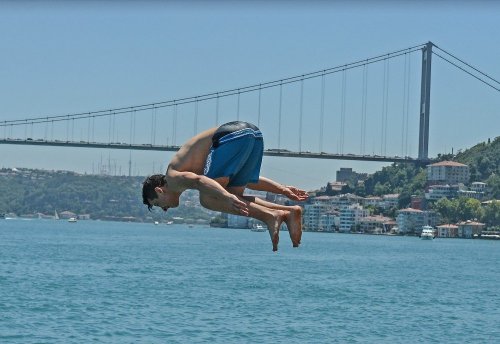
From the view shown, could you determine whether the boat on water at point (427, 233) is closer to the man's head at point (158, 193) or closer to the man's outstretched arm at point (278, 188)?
the man's outstretched arm at point (278, 188)

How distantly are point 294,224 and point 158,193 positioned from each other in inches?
33.0

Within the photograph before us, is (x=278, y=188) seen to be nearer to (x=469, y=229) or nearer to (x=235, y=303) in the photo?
(x=235, y=303)

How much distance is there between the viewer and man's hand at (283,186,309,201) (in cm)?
830

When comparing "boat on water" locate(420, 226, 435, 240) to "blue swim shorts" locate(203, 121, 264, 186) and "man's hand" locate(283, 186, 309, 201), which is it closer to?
"man's hand" locate(283, 186, 309, 201)

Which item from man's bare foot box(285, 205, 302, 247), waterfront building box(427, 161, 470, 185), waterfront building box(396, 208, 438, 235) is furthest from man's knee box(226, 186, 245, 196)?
waterfront building box(427, 161, 470, 185)

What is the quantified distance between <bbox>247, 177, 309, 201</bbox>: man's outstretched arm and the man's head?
0.54 metres

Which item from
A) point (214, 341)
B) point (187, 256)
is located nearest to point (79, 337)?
→ point (214, 341)

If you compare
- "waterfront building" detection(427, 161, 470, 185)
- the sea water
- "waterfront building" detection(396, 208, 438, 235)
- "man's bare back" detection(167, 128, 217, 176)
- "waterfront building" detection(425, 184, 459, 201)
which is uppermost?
"waterfront building" detection(427, 161, 470, 185)

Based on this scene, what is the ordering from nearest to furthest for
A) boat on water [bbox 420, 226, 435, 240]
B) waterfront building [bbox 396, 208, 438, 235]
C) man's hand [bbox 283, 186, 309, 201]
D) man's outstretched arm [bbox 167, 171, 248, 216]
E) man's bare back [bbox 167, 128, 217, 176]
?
man's outstretched arm [bbox 167, 171, 248, 216] < man's bare back [bbox 167, 128, 217, 176] < man's hand [bbox 283, 186, 309, 201] < boat on water [bbox 420, 226, 435, 240] < waterfront building [bbox 396, 208, 438, 235]

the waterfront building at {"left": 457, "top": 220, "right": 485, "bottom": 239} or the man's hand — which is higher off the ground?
the man's hand

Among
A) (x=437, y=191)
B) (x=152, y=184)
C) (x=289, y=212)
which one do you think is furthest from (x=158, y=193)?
(x=437, y=191)

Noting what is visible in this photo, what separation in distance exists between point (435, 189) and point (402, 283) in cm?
12934

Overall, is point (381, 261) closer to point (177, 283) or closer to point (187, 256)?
point (187, 256)

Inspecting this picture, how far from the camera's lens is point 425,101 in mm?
140625
